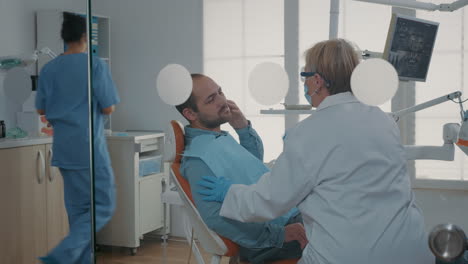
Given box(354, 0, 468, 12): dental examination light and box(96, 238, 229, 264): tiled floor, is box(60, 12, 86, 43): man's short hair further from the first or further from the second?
box(354, 0, 468, 12): dental examination light

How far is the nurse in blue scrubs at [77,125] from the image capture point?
1.43 meters

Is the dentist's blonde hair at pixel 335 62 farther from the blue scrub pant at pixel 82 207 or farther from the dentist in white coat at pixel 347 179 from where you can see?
the blue scrub pant at pixel 82 207

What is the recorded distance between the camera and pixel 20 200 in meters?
2.01

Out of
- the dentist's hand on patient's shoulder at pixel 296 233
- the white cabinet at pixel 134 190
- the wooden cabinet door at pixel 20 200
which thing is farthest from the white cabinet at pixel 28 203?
the dentist's hand on patient's shoulder at pixel 296 233

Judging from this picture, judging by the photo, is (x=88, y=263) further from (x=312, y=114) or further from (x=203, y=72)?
(x=312, y=114)

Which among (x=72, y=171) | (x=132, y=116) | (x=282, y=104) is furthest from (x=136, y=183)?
(x=282, y=104)

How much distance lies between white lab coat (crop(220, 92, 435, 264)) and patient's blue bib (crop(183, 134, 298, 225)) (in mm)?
60

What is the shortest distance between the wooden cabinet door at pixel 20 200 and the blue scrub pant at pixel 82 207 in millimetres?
241

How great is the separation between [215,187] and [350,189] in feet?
0.93

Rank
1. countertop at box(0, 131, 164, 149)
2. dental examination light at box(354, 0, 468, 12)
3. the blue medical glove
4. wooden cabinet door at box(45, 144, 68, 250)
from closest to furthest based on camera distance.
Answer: dental examination light at box(354, 0, 468, 12) < the blue medical glove < countertop at box(0, 131, 164, 149) < wooden cabinet door at box(45, 144, 68, 250)

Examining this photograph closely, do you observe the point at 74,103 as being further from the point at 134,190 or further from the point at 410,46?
the point at 410,46

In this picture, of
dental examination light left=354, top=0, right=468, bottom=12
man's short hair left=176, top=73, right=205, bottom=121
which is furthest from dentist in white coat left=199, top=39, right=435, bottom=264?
man's short hair left=176, top=73, right=205, bottom=121

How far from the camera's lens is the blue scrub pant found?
1.44m

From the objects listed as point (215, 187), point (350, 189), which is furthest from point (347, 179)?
point (215, 187)
